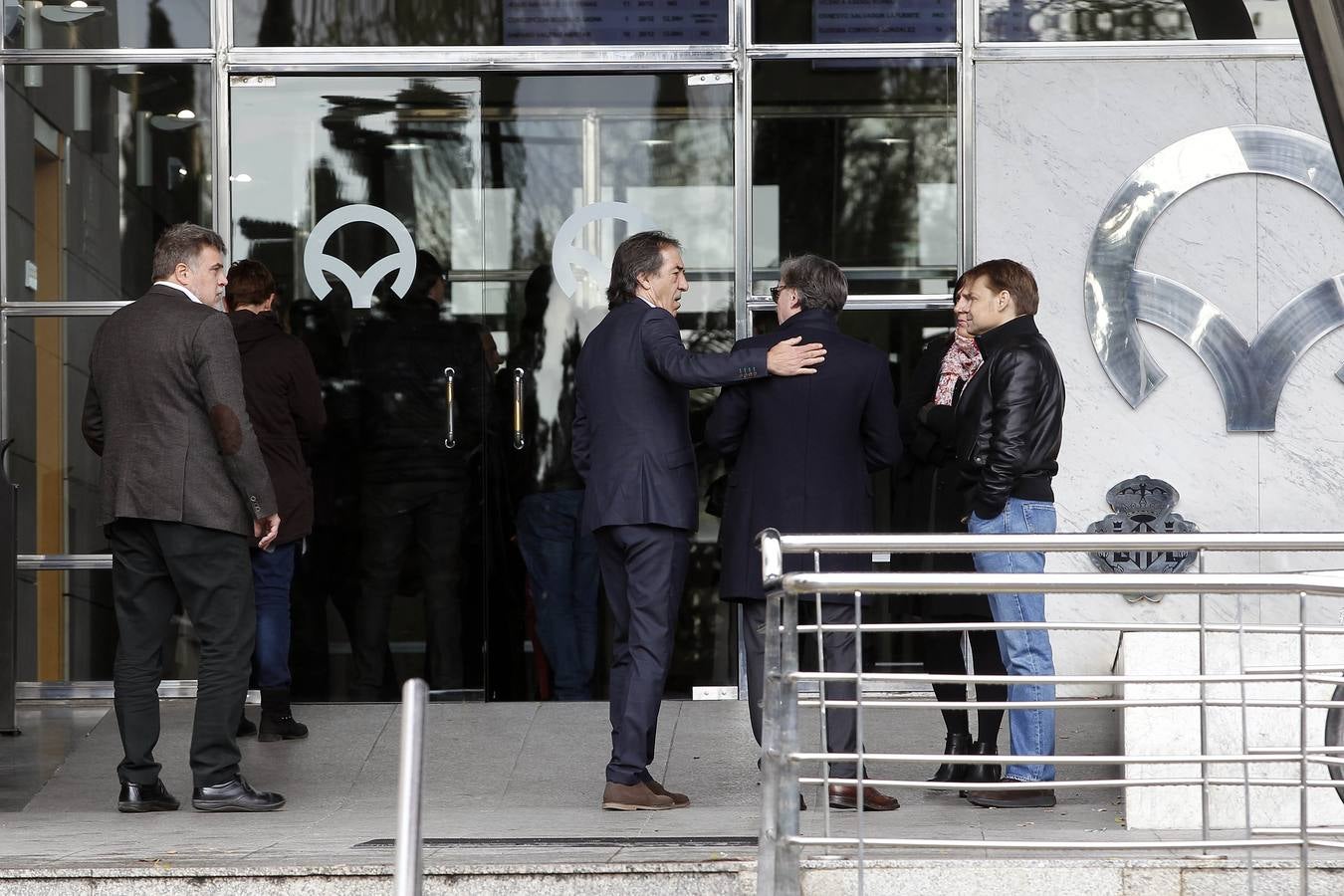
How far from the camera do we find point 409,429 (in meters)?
8.28

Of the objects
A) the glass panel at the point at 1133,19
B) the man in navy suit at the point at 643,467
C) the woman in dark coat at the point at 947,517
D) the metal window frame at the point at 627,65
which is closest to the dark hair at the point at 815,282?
the man in navy suit at the point at 643,467

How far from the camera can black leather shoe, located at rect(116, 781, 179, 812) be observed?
5.91 m

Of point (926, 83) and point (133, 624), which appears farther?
point (926, 83)

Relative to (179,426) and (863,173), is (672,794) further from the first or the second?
(863,173)

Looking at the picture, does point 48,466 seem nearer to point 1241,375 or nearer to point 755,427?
point 755,427

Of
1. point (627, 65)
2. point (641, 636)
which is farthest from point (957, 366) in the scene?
point (627, 65)

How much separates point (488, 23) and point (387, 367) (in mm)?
1782

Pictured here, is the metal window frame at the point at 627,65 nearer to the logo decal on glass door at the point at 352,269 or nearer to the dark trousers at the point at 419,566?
the logo decal on glass door at the point at 352,269

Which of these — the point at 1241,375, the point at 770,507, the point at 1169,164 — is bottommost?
the point at 770,507

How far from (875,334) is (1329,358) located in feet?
7.08

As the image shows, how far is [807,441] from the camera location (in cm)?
591

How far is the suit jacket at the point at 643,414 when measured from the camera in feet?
19.2

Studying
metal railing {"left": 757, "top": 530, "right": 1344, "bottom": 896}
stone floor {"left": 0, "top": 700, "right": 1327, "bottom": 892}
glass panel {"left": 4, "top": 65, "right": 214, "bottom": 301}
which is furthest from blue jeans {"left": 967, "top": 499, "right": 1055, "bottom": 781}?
glass panel {"left": 4, "top": 65, "right": 214, "bottom": 301}

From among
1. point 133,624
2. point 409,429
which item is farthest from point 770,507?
point 409,429
